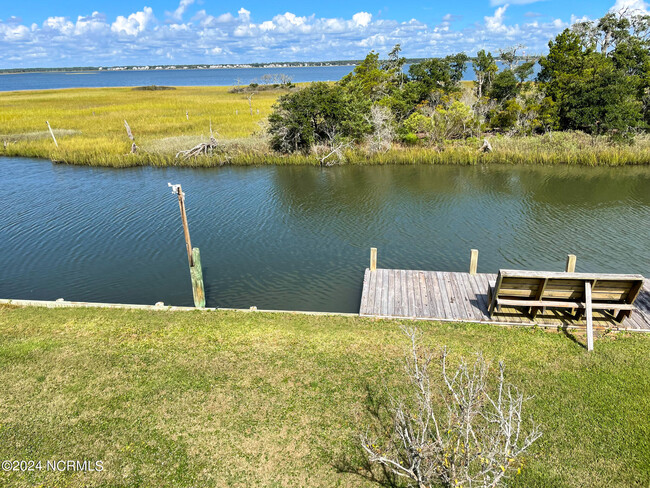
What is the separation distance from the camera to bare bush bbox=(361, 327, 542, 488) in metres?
4.62

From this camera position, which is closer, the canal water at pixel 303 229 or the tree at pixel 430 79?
the canal water at pixel 303 229

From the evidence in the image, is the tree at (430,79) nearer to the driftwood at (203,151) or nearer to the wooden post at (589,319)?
the driftwood at (203,151)

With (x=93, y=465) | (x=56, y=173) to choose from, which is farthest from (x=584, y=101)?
(x=56, y=173)

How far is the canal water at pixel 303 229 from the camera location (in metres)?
15.2

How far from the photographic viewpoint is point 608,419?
7.25m

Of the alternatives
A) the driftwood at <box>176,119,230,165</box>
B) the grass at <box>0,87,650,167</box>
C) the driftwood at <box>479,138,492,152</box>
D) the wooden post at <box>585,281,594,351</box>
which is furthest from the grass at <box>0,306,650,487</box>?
the driftwood at <box>176,119,230,165</box>

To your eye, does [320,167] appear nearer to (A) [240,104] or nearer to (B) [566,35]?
(B) [566,35]

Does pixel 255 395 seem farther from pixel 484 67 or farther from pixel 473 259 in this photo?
pixel 484 67

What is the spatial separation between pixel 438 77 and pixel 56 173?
37.7m

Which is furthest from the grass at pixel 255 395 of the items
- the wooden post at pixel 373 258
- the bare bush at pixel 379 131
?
the bare bush at pixel 379 131

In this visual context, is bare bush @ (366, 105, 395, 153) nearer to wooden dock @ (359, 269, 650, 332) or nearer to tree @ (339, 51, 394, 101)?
tree @ (339, 51, 394, 101)

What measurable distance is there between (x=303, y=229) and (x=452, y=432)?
14.3 m

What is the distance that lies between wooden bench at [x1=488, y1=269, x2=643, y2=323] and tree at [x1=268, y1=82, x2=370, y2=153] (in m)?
24.9

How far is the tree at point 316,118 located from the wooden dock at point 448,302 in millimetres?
21675
